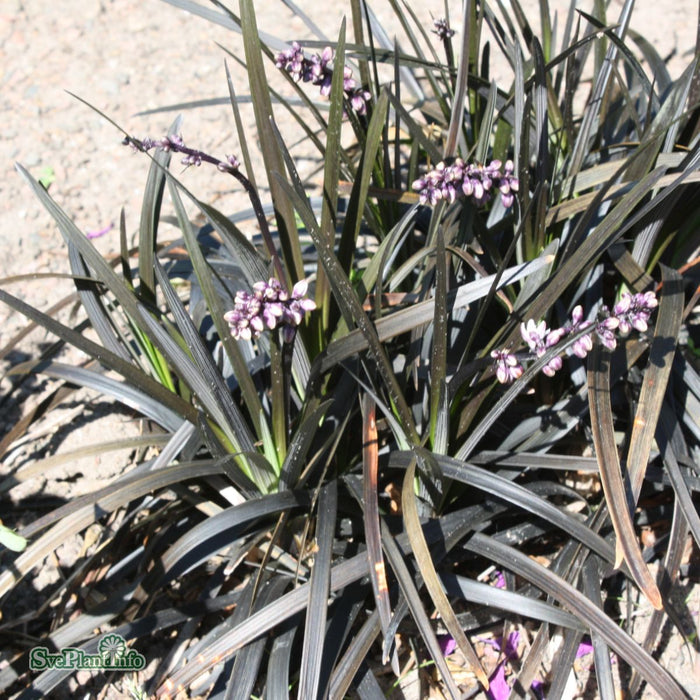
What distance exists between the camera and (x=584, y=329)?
4.79ft

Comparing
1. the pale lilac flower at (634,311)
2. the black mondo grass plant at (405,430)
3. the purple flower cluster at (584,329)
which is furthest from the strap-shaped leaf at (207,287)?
the pale lilac flower at (634,311)

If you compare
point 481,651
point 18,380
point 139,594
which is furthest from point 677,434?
point 18,380

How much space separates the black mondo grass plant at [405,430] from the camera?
170 centimetres

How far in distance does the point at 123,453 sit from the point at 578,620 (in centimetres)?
146

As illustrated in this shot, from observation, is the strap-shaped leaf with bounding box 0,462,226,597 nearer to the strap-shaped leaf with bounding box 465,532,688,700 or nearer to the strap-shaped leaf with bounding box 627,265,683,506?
the strap-shaped leaf with bounding box 465,532,688,700

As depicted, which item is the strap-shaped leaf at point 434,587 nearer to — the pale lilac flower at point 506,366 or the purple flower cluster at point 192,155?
the pale lilac flower at point 506,366

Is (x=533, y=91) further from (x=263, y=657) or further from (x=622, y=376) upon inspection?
(x=263, y=657)

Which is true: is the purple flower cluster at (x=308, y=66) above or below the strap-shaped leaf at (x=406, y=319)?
above

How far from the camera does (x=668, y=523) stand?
2154mm

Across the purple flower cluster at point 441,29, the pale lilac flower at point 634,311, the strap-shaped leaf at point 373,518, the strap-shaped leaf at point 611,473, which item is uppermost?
the purple flower cluster at point 441,29

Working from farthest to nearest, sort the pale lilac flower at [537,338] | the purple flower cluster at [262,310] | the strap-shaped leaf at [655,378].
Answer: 1. the strap-shaped leaf at [655,378]
2. the pale lilac flower at [537,338]
3. the purple flower cluster at [262,310]

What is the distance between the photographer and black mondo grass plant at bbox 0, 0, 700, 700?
1.70 m

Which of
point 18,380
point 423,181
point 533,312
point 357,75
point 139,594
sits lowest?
point 139,594

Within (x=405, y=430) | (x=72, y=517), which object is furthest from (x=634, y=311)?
(x=72, y=517)
